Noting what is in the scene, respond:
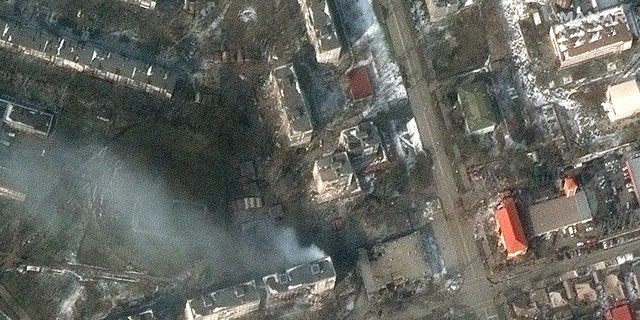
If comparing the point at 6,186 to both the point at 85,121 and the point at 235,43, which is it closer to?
the point at 85,121

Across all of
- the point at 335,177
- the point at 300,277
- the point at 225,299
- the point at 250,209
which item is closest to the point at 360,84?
the point at 335,177

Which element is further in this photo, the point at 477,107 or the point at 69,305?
the point at 477,107

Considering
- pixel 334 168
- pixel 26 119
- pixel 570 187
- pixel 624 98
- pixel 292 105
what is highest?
pixel 26 119

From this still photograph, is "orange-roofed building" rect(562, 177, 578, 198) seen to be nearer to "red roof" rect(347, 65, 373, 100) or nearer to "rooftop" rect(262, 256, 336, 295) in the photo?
"red roof" rect(347, 65, 373, 100)

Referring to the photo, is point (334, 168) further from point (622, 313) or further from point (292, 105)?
point (622, 313)

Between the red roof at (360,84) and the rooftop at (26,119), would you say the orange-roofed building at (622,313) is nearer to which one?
the red roof at (360,84)

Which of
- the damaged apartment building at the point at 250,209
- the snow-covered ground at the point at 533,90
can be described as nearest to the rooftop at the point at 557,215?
the snow-covered ground at the point at 533,90
